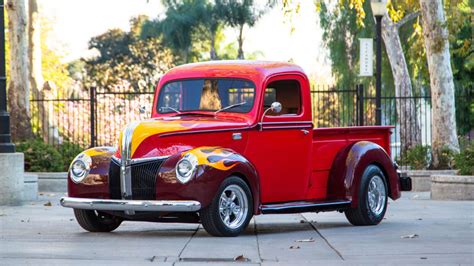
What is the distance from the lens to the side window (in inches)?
605

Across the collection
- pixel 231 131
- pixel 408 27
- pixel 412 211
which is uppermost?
pixel 408 27

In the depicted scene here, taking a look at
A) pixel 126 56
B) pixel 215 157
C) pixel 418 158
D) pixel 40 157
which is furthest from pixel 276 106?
pixel 126 56

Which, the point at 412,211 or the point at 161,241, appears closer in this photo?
the point at 161,241

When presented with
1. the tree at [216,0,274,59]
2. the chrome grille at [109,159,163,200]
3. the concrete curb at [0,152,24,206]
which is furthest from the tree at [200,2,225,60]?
the chrome grille at [109,159,163,200]

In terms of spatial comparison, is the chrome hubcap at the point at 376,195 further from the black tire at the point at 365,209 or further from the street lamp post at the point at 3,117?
the street lamp post at the point at 3,117

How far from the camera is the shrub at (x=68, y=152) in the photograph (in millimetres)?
27525

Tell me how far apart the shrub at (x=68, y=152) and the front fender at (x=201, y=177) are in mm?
Answer: 13721

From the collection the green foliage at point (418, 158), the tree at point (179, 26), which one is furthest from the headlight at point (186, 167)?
the tree at point (179, 26)

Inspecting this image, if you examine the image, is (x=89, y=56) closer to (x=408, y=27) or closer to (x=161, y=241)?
(x=408, y=27)

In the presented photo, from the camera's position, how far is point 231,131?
14.4m

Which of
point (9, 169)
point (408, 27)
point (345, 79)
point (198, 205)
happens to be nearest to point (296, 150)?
point (198, 205)

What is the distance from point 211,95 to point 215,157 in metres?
1.68

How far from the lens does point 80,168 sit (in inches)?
564

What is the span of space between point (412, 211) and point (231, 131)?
18.0 feet
